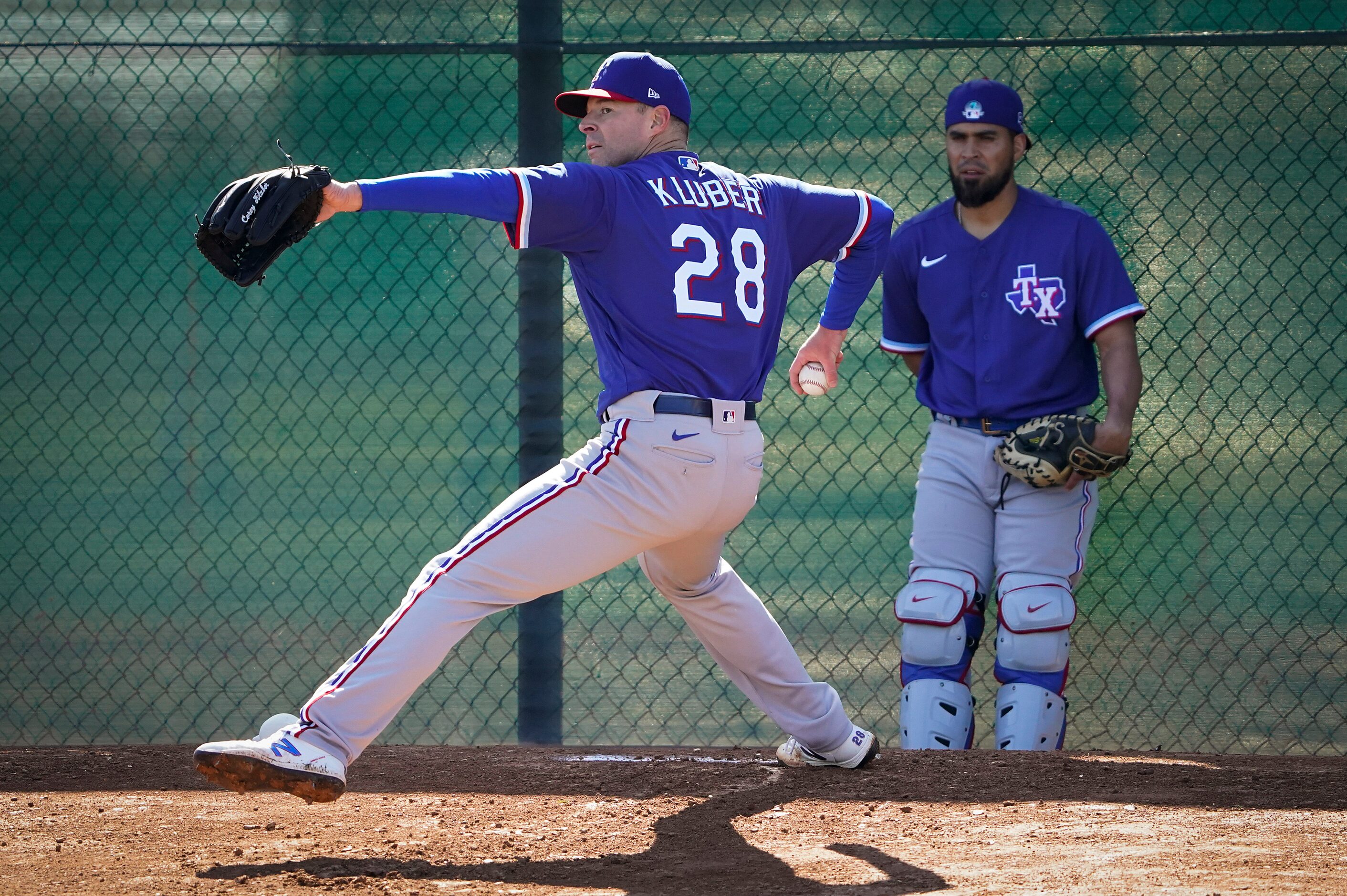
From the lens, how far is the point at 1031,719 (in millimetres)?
4113

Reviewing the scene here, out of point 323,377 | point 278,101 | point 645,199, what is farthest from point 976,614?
point 278,101

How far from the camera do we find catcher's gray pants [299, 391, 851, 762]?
9.04 feet

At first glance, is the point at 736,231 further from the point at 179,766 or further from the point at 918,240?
the point at 179,766

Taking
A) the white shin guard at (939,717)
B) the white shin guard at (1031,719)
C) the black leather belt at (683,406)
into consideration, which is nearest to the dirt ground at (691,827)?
the white shin guard at (1031,719)

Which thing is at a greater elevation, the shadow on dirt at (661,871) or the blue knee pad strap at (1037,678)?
the blue knee pad strap at (1037,678)

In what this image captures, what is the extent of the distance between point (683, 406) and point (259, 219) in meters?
0.98

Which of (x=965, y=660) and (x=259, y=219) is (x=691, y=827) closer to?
(x=965, y=660)

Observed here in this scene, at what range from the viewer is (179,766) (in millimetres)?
3953

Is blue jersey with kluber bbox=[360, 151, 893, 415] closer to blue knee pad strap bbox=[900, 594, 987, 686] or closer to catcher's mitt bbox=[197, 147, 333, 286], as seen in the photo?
catcher's mitt bbox=[197, 147, 333, 286]

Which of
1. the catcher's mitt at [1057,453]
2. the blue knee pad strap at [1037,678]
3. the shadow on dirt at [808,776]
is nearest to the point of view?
the shadow on dirt at [808,776]

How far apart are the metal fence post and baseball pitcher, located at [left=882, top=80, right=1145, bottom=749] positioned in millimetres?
1270

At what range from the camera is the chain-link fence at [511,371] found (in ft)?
15.5

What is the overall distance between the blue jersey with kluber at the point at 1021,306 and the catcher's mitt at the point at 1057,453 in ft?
0.46

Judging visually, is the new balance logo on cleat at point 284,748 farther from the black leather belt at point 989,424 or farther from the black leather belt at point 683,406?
the black leather belt at point 989,424
